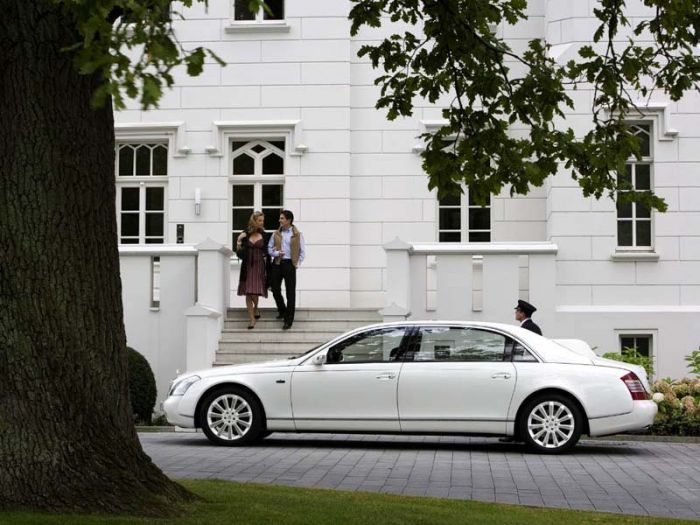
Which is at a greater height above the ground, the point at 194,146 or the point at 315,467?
the point at 194,146

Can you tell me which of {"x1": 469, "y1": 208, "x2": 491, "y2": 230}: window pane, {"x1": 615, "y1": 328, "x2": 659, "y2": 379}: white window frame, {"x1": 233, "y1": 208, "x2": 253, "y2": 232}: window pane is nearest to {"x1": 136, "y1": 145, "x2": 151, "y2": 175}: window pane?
{"x1": 233, "y1": 208, "x2": 253, "y2": 232}: window pane

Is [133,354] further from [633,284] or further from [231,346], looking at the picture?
[633,284]

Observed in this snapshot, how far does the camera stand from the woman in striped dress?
69.7 feet

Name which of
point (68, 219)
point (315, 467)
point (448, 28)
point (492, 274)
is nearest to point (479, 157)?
point (448, 28)

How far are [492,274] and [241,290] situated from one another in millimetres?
4108

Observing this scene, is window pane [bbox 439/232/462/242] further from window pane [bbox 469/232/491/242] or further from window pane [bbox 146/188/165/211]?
window pane [bbox 146/188/165/211]

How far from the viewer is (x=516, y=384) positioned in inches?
608

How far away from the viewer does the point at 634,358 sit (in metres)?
20.1

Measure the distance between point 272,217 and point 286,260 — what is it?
9.14 ft

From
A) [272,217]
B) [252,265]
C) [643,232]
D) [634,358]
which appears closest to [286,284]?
[252,265]

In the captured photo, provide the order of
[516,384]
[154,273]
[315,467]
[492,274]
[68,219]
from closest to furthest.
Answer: [68,219] → [315,467] → [516,384] → [492,274] → [154,273]

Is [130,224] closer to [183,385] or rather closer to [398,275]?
[398,275]

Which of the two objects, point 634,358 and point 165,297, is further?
point 165,297

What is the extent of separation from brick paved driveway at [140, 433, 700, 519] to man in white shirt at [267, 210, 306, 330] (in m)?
3.54
